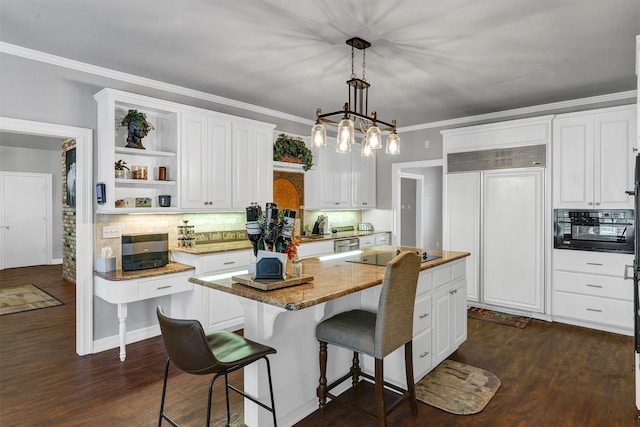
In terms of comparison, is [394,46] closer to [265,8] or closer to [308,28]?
[308,28]

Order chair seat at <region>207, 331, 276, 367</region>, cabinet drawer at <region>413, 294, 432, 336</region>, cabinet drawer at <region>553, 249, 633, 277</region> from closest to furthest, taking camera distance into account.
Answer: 1. chair seat at <region>207, 331, 276, 367</region>
2. cabinet drawer at <region>413, 294, 432, 336</region>
3. cabinet drawer at <region>553, 249, 633, 277</region>

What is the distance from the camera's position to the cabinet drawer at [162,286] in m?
3.43

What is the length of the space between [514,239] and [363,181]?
2477 mm

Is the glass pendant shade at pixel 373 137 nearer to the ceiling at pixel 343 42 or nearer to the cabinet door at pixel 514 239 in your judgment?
the ceiling at pixel 343 42

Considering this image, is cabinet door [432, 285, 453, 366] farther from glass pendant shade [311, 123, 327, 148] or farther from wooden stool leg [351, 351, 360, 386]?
glass pendant shade [311, 123, 327, 148]

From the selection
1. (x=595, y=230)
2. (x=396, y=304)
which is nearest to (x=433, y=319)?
(x=396, y=304)

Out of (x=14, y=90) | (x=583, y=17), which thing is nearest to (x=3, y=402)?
(x=14, y=90)

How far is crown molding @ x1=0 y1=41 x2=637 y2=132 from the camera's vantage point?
3227mm

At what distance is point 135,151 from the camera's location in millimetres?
3639

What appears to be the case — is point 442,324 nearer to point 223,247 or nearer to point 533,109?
point 223,247

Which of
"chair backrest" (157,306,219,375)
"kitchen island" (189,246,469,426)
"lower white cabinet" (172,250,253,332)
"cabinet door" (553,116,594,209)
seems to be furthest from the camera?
"cabinet door" (553,116,594,209)

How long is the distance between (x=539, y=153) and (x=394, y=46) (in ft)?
8.35

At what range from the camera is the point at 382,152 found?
6.47 metres

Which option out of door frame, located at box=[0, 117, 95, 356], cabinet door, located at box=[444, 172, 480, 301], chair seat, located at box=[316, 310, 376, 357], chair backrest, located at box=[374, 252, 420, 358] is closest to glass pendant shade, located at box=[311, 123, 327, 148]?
chair backrest, located at box=[374, 252, 420, 358]
